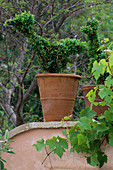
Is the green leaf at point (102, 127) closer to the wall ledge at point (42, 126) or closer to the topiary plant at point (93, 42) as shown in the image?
the wall ledge at point (42, 126)

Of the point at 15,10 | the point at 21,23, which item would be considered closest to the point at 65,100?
the point at 21,23

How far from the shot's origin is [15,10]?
3.33 meters

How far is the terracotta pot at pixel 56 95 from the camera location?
1704mm

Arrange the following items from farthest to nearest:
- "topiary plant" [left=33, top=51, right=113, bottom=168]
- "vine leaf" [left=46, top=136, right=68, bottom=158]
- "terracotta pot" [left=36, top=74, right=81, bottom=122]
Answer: "terracotta pot" [left=36, top=74, right=81, bottom=122], "vine leaf" [left=46, top=136, right=68, bottom=158], "topiary plant" [left=33, top=51, right=113, bottom=168]

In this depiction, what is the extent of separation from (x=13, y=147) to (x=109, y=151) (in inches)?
28.0

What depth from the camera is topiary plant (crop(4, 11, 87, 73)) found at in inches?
70.5

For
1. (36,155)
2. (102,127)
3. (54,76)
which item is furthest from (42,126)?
(102,127)

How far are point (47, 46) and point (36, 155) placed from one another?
2.75 ft

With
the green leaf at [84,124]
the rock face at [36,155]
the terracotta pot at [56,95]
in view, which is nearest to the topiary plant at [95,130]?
the green leaf at [84,124]

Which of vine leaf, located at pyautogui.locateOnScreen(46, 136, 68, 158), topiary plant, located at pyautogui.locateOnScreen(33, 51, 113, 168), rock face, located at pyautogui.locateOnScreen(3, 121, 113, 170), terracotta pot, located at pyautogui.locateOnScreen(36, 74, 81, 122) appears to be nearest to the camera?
topiary plant, located at pyautogui.locateOnScreen(33, 51, 113, 168)

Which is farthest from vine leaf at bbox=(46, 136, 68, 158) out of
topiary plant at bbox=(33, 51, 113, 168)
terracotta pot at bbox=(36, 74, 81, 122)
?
terracotta pot at bbox=(36, 74, 81, 122)

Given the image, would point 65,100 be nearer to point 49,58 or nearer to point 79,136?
point 49,58

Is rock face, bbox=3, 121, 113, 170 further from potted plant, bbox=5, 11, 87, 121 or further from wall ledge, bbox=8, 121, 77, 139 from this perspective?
potted plant, bbox=5, 11, 87, 121

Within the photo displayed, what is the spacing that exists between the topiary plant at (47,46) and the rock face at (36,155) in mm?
528
